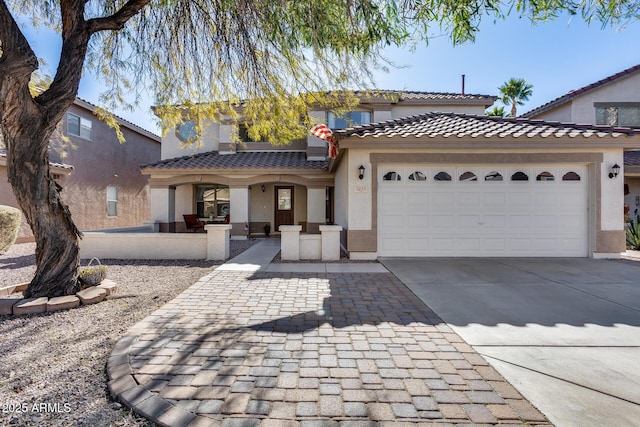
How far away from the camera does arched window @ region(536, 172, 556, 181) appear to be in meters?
9.15

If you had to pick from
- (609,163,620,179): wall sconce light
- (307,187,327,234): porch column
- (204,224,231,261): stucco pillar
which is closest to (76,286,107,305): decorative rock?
(204,224,231,261): stucco pillar

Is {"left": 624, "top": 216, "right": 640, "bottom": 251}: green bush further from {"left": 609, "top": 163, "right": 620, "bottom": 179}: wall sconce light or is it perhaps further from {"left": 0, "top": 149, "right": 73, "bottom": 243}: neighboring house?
{"left": 0, "top": 149, "right": 73, "bottom": 243}: neighboring house

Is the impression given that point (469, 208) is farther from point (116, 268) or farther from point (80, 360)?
point (116, 268)

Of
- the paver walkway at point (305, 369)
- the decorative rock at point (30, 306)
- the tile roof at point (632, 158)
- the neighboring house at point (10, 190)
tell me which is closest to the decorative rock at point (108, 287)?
the decorative rock at point (30, 306)

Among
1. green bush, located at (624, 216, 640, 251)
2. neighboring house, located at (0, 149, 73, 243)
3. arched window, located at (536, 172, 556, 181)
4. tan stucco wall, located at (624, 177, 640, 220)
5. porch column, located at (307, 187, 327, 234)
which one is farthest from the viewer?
porch column, located at (307, 187, 327, 234)

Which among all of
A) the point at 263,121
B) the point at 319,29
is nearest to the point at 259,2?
the point at 319,29

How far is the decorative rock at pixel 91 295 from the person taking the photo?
514 cm

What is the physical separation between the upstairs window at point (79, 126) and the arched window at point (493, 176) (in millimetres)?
19212

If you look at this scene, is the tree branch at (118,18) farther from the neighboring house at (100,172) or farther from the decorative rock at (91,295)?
the neighboring house at (100,172)

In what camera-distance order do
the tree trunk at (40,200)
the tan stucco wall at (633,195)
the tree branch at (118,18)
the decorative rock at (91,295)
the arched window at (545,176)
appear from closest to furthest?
the tree trunk at (40,200), the decorative rock at (91,295), the tree branch at (118,18), the arched window at (545,176), the tan stucco wall at (633,195)

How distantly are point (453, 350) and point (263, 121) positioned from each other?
627 centimetres

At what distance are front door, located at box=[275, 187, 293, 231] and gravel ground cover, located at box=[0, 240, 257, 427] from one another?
33.8 ft

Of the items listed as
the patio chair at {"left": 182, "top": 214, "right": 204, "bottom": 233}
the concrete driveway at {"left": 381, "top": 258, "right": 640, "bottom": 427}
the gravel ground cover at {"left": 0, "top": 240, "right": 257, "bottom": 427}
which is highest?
the patio chair at {"left": 182, "top": 214, "right": 204, "bottom": 233}

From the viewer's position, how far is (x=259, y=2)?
5918mm
